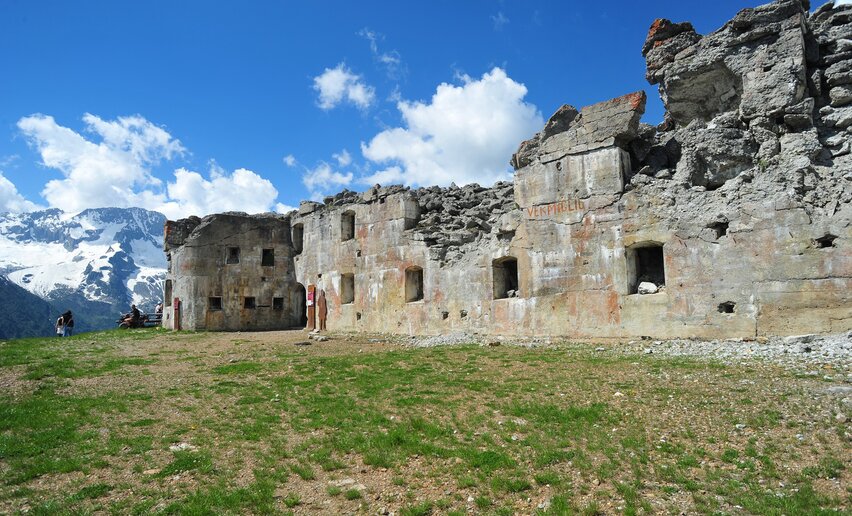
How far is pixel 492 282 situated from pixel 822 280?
915cm

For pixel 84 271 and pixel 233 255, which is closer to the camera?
pixel 233 255

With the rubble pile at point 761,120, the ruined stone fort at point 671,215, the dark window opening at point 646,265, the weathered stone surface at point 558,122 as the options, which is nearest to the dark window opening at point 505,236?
the ruined stone fort at point 671,215

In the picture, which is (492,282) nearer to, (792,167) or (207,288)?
(792,167)

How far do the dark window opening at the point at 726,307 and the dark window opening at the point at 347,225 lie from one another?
621 inches

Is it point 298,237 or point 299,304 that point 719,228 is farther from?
point 299,304

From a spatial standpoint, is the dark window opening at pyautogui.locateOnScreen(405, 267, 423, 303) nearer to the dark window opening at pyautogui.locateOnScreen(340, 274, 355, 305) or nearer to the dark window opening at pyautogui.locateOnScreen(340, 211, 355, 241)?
the dark window opening at pyautogui.locateOnScreen(340, 274, 355, 305)

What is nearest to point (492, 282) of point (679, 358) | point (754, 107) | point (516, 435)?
point (679, 358)

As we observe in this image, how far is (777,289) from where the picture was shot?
12477 mm

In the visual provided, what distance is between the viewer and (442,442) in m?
7.29

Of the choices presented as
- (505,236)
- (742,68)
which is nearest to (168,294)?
(505,236)

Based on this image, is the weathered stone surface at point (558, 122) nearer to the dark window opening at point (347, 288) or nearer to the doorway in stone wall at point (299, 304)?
the dark window opening at point (347, 288)

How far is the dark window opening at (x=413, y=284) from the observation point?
21359 millimetres

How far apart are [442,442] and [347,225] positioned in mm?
18621

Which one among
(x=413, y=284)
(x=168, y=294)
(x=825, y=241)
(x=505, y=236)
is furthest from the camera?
(x=168, y=294)
